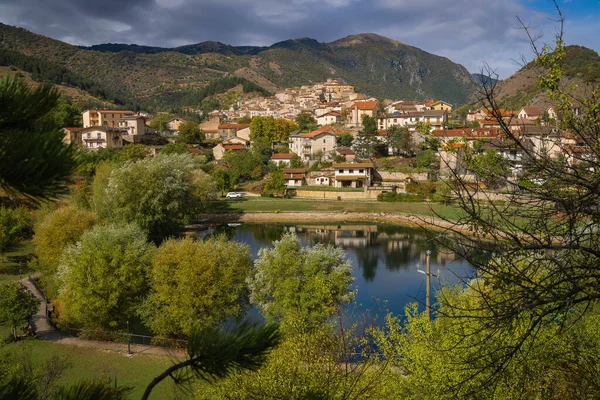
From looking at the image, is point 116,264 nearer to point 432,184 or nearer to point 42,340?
point 42,340

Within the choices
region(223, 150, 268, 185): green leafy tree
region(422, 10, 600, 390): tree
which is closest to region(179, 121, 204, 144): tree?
region(223, 150, 268, 185): green leafy tree

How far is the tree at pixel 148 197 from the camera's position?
25.9m

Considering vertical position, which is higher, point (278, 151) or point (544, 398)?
point (278, 151)

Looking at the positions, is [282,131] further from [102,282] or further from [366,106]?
[102,282]

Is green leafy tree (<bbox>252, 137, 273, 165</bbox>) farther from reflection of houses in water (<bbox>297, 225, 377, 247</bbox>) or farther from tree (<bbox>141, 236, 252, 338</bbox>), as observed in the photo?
tree (<bbox>141, 236, 252, 338</bbox>)

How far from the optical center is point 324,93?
123 metres

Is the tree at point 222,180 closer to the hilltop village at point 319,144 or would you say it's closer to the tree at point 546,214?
the hilltop village at point 319,144

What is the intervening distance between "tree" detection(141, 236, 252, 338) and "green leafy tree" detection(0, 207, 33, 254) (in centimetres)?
1263

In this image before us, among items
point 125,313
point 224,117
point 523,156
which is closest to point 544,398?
point 523,156

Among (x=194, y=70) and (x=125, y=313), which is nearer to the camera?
(x=125, y=313)

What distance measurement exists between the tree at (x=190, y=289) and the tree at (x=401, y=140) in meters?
42.9

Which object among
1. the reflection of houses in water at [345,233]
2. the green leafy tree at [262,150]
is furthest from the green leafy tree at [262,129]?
the reflection of houses in water at [345,233]

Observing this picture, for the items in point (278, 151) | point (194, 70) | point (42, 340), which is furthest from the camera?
point (194, 70)

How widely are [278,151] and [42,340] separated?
1947 inches
